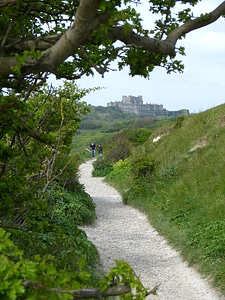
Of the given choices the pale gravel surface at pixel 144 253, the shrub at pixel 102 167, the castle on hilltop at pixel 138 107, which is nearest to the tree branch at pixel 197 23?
the pale gravel surface at pixel 144 253

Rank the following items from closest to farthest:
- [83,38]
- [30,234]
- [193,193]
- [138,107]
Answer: [83,38] < [30,234] < [193,193] < [138,107]

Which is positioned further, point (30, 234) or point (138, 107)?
point (138, 107)

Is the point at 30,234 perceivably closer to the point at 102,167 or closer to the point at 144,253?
the point at 144,253

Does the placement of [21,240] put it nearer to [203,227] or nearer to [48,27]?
[48,27]

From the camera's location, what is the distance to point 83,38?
3.59m

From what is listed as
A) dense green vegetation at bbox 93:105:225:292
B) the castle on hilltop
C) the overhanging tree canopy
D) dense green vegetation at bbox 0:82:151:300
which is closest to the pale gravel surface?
dense green vegetation at bbox 93:105:225:292

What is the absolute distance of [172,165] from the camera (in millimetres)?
19578

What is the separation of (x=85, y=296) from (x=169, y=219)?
10.0 metres

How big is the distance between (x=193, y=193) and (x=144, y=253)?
137 inches

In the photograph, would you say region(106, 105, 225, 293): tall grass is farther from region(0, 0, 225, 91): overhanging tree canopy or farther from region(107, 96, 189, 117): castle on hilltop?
→ region(107, 96, 189, 117): castle on hilltop

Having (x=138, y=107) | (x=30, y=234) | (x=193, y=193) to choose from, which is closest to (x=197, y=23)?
(x=30, y=234)

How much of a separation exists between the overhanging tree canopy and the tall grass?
14.2 ft

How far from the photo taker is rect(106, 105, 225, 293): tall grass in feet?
30.1

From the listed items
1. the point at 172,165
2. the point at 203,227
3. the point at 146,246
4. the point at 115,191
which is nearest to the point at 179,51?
the point at 203,227
